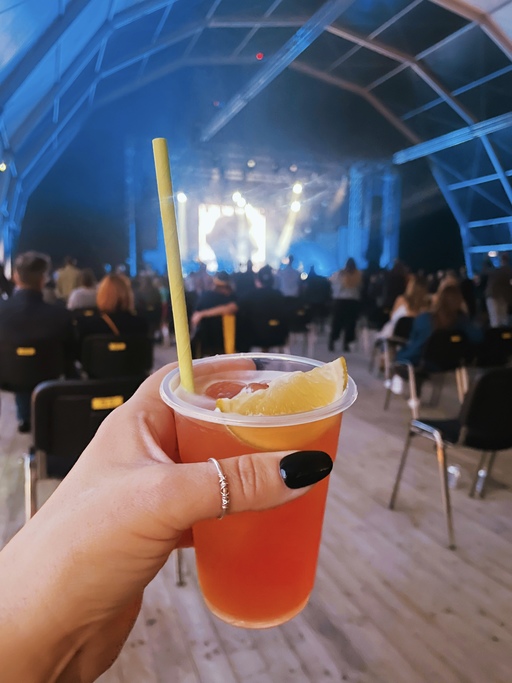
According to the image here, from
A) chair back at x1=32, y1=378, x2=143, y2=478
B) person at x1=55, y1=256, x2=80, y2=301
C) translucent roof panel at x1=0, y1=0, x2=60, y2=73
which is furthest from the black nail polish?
Answer: person at x1=55, y1=256, x2=80, y2=301

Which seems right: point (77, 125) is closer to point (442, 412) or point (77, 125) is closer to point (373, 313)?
point (373, 313)

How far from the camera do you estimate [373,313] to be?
22.5ft

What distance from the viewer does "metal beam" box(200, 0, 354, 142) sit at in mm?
8700

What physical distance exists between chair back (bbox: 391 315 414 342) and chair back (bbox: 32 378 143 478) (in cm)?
344

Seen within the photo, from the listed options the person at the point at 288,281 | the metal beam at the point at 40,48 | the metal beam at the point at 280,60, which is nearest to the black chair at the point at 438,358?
the person at the point at 288,281

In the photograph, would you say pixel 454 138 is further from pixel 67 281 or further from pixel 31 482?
pixel 31 482

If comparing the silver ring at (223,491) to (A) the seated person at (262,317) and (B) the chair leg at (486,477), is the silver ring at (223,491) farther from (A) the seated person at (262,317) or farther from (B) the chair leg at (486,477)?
(A) the seated person at (262,317)

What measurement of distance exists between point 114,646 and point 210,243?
12.6m

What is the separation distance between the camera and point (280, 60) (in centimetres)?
1052

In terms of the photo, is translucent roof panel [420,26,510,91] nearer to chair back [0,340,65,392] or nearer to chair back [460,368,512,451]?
chair back [460,368,512,451]

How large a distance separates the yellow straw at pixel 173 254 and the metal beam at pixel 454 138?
12.2 metres

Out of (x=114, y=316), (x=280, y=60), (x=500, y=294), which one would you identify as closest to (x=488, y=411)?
(x=114, y=316)

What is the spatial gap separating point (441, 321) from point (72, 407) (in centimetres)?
324

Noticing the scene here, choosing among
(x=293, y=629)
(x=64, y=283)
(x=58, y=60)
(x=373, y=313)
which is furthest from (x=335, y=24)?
(x=293, y=629)
